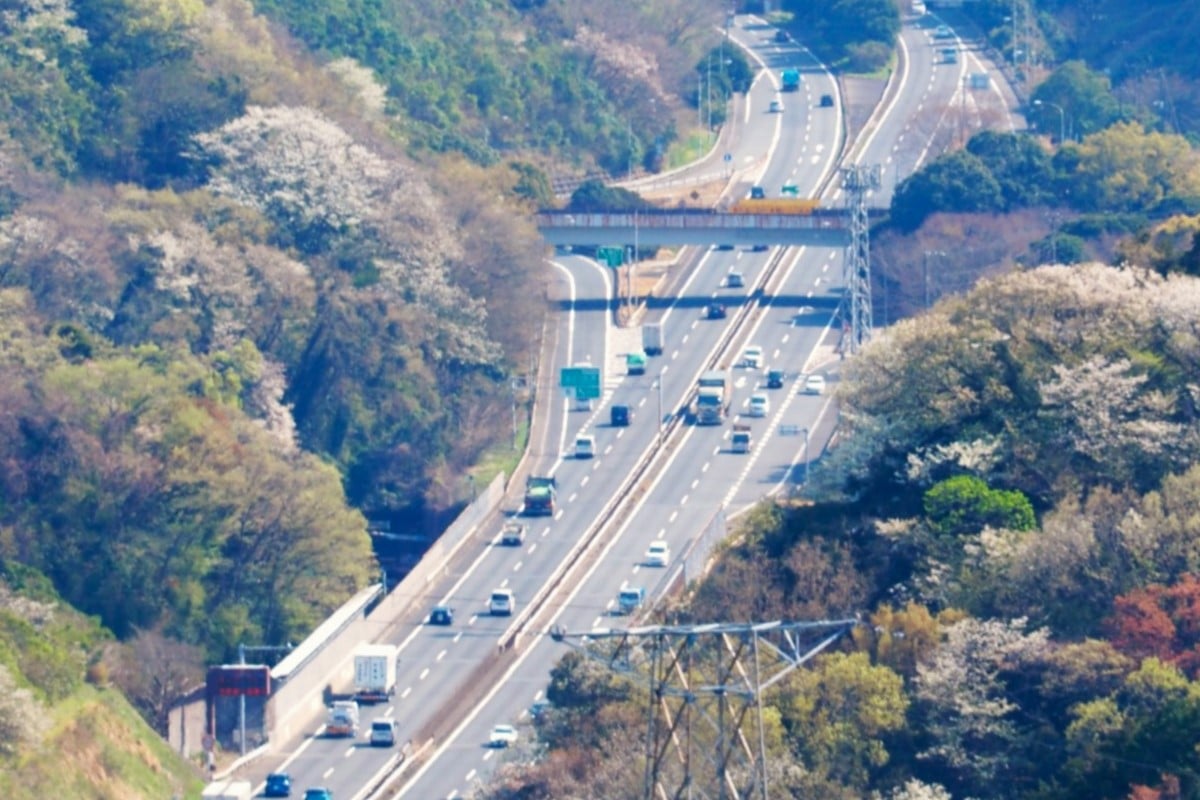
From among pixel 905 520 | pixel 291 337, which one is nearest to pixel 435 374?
pixel 291 337

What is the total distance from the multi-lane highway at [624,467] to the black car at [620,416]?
0.36 metres

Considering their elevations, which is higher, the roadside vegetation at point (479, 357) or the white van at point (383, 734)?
the roadside vegetation at point (479, 357)

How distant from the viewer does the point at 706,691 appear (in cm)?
5962

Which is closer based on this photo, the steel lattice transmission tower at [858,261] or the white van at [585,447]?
the white van at [585,447]

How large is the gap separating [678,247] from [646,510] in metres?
32.9

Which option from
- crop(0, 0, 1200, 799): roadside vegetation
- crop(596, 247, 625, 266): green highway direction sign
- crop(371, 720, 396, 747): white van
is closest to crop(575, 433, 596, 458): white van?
crop(0, 0, 1200, 799): roadside vegetation

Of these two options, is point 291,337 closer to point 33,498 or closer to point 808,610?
point 33,498

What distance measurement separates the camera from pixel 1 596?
9306cm

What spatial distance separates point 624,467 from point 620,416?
465 centimetres

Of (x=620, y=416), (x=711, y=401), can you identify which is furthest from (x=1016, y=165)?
(x=620, y=416)

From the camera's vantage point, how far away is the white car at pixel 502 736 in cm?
8994

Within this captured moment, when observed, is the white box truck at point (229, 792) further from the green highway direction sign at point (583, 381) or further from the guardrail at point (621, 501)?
the green highway direction sign at point (583, 381)

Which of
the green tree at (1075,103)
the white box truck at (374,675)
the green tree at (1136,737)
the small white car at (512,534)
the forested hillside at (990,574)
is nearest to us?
the green tree at (1136,737)

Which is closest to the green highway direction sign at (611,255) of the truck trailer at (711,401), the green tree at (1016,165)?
the truck trailer at (711,401)
